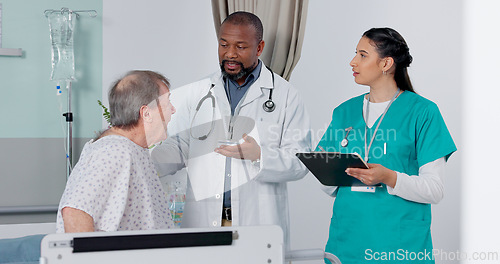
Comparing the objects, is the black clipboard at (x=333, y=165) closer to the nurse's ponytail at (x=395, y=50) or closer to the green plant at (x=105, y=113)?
the nurse's ponytail at (x=395, y=50)

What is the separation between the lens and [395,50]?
184 centimetres

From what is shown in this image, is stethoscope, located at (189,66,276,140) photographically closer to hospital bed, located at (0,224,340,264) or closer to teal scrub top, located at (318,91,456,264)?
teal scrub top, located at (318,91,456,264)

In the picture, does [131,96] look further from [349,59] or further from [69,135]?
[349,59]

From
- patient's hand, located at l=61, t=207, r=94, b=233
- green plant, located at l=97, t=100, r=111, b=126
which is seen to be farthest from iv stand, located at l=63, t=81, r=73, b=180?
patient's hand, located at l=61, t=207, r=94, b=233

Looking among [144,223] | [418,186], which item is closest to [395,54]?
[418,186]

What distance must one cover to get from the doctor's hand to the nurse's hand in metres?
0.41

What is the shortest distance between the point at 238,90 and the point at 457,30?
120cm

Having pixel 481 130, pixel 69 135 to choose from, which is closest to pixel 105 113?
pixel 69 135

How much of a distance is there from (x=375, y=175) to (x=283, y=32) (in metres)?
1.17

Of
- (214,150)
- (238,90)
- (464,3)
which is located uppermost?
(464,3)

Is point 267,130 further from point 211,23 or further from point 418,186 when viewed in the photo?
point 211,23

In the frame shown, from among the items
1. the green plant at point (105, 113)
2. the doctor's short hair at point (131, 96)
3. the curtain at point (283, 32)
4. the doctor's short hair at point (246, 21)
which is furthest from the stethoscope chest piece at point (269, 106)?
the green plant at point (105, 113)

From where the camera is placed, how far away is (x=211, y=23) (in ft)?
11.1

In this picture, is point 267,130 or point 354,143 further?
point 267,130
